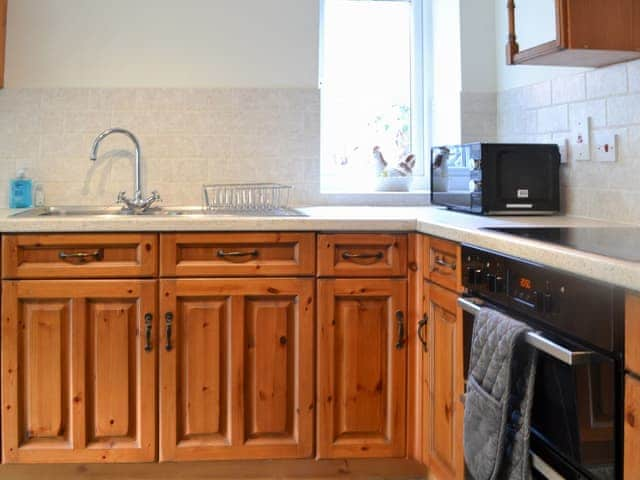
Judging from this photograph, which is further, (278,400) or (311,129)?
(311,129)

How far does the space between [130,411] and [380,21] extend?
6.77ft

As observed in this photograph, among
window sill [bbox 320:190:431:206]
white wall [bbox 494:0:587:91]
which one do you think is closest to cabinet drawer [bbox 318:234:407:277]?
window sill [bbox 320:190:431:206]

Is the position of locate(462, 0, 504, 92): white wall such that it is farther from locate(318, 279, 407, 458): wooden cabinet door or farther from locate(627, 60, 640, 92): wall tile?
locate(318, 279, 407, 458): wooden cabinet door

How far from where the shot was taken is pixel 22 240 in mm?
2182

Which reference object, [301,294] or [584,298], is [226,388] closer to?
[301,294]

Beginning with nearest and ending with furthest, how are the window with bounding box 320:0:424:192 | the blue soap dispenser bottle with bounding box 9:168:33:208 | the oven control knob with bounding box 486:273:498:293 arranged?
the oven control knob with bounding box 486:273:498:293 → the blue soap dispenser bottle with bounding box 9:168:33:208 → the window with bounding box 320:0:424:192

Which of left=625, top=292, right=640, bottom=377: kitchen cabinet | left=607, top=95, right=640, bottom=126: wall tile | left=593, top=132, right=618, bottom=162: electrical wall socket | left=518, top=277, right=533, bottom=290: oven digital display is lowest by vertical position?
left=625, top=292, right=640, bottom=377: kitchen cabinet

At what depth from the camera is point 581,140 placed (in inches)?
89.5

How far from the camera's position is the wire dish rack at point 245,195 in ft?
9.33

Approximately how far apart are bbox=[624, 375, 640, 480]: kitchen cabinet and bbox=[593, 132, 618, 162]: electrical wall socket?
1227 millimetres

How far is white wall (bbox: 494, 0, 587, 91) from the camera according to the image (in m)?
2.52

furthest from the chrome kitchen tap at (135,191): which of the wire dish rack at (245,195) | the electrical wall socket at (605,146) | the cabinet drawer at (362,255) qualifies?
the electrical wall socket at (605,146)

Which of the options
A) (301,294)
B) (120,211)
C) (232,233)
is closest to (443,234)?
(301,294)

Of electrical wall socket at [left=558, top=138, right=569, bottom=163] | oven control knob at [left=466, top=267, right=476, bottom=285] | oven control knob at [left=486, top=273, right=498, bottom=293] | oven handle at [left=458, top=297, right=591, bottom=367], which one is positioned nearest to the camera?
oven handle at [left=458, top=297, right=591, bottom=367]
